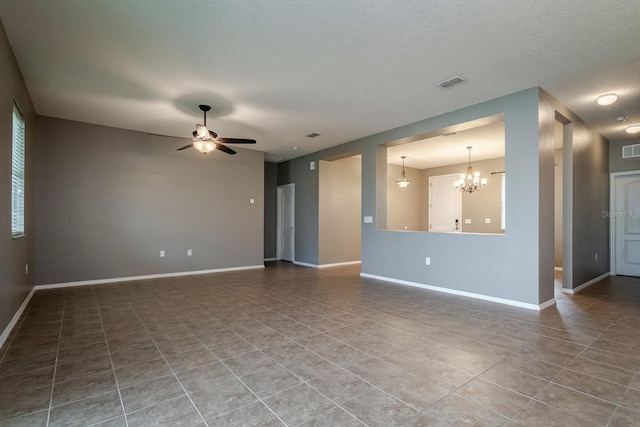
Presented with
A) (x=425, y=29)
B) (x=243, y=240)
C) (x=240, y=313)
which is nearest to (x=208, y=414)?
(x=240, y=313)

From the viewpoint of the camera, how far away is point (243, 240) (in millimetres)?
7207

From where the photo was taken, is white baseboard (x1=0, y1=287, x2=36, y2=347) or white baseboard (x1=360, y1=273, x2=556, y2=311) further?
white baseboard (x1=360, y1=273, x2=556, y2=311)

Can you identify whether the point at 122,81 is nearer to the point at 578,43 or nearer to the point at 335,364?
the point at 335,364

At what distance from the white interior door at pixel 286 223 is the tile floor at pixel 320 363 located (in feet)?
13.6

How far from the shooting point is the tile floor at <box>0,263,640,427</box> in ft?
5.94

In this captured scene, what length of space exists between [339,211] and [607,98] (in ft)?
17.0

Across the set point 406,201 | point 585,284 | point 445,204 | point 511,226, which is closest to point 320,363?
point 511,226

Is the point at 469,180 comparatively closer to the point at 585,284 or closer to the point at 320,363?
the point at 585,284

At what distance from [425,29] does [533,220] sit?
106 inches

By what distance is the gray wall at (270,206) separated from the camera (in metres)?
8.73

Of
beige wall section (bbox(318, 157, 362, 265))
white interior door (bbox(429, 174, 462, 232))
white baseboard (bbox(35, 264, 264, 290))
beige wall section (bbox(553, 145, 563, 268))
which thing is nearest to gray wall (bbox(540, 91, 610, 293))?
beige wall section (bbox(553, 145, 563, 268))

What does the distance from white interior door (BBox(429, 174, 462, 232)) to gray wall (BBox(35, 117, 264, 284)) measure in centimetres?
548

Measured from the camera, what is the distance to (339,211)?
7.81 m

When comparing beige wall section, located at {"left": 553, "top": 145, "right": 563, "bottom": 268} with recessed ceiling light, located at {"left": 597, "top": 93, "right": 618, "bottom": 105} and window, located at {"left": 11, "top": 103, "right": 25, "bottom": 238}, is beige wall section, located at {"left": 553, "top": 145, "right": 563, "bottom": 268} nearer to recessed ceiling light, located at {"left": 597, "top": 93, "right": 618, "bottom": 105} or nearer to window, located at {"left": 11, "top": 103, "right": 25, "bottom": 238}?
recessed ceiling light, located at {"left": 597, "top": 93, "right": 618, "bottom": 105}
